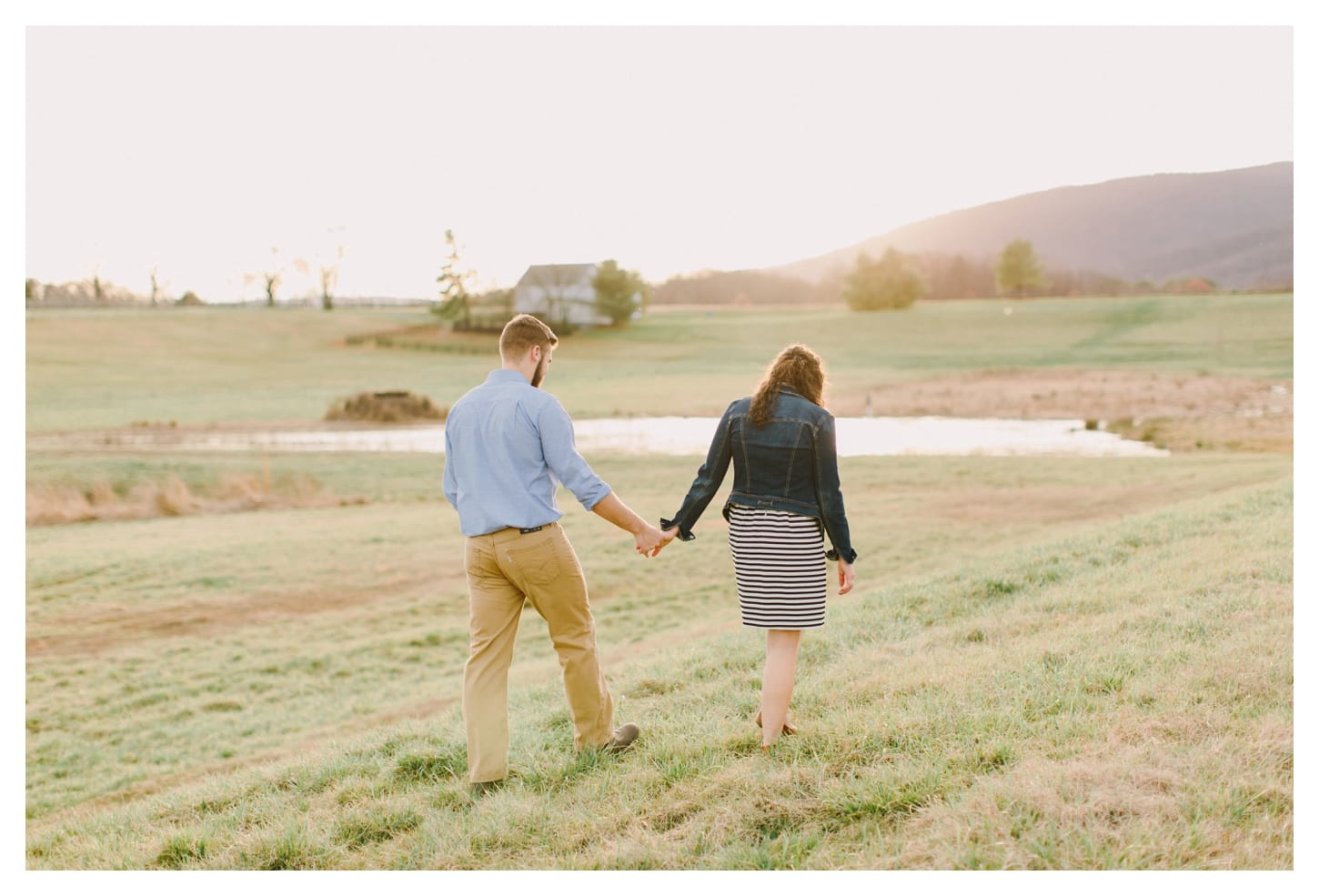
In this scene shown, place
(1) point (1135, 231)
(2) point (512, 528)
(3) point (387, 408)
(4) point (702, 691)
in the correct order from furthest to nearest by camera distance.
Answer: (1) point (1135, 231) → (3) point (387, 408) → (4) point (702, 691) → (2) point (512, 528)

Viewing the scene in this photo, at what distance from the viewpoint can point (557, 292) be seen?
180 ft

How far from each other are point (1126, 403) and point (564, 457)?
119 feet

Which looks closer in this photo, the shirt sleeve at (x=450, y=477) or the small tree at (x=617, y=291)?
the shirt sleeve at (x=450, y=477)

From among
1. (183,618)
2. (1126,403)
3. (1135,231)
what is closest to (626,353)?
(1126,403)

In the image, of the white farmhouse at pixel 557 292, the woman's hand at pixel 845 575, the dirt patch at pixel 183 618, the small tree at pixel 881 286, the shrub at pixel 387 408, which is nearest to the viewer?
the woman's hand at pixel 845 575

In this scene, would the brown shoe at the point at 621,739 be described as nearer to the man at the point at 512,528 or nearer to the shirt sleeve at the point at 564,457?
the man at the point at 512,528

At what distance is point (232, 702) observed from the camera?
1027 centimetres

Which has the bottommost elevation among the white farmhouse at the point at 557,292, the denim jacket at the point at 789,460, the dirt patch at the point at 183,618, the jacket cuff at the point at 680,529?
the dirt patch at the point at 183,618

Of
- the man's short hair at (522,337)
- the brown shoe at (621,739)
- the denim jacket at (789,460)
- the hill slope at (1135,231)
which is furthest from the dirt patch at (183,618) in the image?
the hill slope at (1135,231)

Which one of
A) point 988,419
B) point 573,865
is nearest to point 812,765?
point 573,865

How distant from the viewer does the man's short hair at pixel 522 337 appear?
4598 mm

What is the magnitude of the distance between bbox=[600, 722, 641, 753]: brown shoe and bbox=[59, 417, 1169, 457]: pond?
21.3m

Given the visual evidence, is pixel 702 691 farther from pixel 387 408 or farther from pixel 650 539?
Answer: pixel 387 408

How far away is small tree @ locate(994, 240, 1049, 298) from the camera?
82.6m
